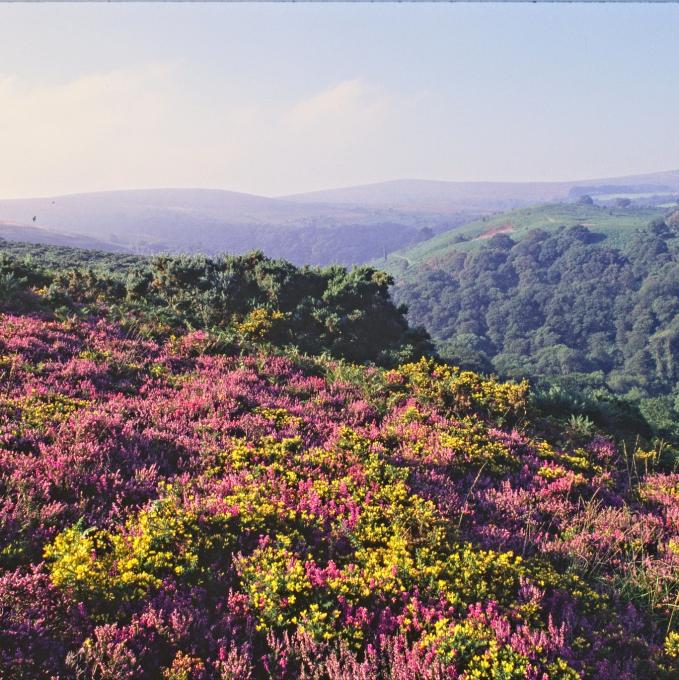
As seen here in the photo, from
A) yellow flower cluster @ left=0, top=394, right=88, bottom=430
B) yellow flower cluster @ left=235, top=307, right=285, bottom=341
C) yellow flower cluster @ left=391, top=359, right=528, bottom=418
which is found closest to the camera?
yellow flower cluster @ left=0, top=394, right=88, bottom=430

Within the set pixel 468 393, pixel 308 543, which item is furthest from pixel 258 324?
pixel 308 543

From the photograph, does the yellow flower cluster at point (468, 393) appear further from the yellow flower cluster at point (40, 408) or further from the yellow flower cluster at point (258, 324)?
the yellow flower cluster at point (40, 408)

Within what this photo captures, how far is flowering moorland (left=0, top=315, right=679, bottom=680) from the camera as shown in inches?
145

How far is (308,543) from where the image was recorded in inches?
197

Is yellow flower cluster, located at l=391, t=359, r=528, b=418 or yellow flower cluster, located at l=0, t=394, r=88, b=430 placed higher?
yellow flower cluster, located at l=0, t=394, r=88, b=430

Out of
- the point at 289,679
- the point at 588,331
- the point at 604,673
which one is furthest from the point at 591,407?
the point at 588,331

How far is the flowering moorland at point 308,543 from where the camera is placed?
3.68 metres

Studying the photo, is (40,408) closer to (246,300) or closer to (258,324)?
(258,324)

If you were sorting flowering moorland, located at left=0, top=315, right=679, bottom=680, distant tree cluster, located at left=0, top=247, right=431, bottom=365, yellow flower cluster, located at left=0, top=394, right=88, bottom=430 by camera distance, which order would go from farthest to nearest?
1. distant tree cluster, located at left=0, top=247, right=431, bottom=365
2. yellow flower cluster, located at left=0, top=394, right=88, bottom=430
3. flowering moorland, located at left=0, top=315, right=679, bottom=680

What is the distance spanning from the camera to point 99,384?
28.8 feet

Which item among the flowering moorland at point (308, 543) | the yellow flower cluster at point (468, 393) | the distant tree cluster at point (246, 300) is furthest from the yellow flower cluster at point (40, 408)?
the yellow flower cluster at point (468, 393)

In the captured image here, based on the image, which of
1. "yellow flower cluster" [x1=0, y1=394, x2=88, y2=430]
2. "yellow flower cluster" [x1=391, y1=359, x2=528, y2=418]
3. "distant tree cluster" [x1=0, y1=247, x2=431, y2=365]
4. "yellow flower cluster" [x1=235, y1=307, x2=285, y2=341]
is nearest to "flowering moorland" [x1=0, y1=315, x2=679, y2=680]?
"yellow flower cluster" [x1=0, y1=394, x2=88, y2=430]

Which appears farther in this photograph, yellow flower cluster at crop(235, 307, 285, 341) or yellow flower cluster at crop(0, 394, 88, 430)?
yellow flower cluster at crop(235, 307, 285, 341)

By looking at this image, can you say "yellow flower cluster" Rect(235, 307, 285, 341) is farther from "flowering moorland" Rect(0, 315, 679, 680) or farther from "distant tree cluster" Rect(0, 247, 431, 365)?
"flowering moorland" Rect(0, 315, 679, 680)
